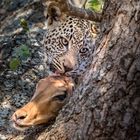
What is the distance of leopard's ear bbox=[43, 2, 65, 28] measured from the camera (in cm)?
301

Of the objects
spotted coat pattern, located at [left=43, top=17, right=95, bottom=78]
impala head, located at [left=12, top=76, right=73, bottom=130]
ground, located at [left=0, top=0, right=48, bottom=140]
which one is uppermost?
spotted coat pattern, located at [left=43, top=17, right=95, bottom=78]

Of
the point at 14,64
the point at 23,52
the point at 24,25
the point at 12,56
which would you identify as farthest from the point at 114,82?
the point at 24,25

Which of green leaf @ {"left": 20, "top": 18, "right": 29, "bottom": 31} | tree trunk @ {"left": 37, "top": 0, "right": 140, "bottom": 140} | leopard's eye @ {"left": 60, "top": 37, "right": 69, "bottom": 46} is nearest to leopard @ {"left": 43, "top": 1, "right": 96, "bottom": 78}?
leopard's eye @ {"left": 60, "top": 37, "right": 69, "bottom": 46}

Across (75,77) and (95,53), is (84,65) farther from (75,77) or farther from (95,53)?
(95,53)

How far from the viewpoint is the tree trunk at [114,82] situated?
249cm

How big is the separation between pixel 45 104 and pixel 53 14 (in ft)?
2.20

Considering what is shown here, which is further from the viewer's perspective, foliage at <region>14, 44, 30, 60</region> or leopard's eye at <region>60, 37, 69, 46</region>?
foliage at <region>14, 44, 30, 60</region>

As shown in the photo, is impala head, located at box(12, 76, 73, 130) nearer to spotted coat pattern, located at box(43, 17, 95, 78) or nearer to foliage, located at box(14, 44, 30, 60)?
spotted coat pattern, located at box(43, 17, 95, 78)

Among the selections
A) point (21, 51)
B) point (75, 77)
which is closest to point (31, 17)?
point (21, 51)

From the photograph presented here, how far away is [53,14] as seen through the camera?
127 inches

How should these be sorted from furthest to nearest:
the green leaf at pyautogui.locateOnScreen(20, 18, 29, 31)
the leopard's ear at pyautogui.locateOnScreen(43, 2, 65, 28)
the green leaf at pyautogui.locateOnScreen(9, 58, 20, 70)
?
the green leaf at pyautogui.locateOnScreen(20, 18, 29, 31) → the green leaf at pyautogui.locateOnScreen(9, 58, 20, 70) → the leopard's ear at pyautogui.locateOnScreen(43, 2, 65, 28)

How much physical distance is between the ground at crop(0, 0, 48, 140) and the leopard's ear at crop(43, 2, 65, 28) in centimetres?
63

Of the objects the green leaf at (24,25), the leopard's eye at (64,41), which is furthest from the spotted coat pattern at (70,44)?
the green leaf at (24,25)

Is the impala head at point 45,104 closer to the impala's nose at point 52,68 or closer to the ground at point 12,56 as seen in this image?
the impala's nose at point 52,68
